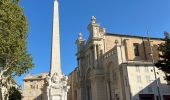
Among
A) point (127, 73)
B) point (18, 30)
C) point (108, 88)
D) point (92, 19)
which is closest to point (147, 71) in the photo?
point (127, 73)

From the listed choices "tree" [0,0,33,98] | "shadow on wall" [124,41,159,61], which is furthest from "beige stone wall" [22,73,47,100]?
"tree" [0,0,33,98]

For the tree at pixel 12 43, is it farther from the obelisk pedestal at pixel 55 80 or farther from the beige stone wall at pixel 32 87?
the beige stone wall at pixel 32 87

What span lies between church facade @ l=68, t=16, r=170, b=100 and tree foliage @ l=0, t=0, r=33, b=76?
15685mm

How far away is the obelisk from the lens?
86.8 feet

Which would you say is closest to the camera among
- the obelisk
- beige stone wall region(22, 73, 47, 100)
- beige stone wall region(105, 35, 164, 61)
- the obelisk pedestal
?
the obelisk pedestal

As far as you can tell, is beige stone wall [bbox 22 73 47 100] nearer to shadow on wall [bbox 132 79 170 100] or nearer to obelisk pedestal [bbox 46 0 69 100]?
shadow on wall [bbox 132 79 170 100]

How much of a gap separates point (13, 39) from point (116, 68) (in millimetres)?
20004

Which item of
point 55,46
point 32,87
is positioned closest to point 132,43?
point 55,46

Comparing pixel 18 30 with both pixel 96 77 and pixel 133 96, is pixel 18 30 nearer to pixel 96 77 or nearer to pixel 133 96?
pixel 133 96

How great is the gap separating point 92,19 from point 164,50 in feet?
83.2

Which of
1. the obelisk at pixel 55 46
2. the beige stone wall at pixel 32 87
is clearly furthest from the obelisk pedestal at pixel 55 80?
the beige stone wall at pixel 32 87

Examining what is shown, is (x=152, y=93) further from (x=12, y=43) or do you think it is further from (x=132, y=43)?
(x=12, y=43)

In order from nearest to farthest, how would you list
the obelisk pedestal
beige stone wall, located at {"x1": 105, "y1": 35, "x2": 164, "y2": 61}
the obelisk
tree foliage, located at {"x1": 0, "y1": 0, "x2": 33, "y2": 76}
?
the obelisk pedestal → tree foliage, located at {"x1": 0, "y1": 0, "x2": 33, "y2": 76} → the obelisk → beige stone wall, located at {"x1": 105, "y1": 35, "x2": 164, "y2": 61}

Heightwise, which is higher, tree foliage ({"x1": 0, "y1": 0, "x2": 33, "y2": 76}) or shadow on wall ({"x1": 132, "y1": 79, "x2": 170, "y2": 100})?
tree foliage ({"x1": 0, "y1": 0, "x2": 33, "y2": 76})
